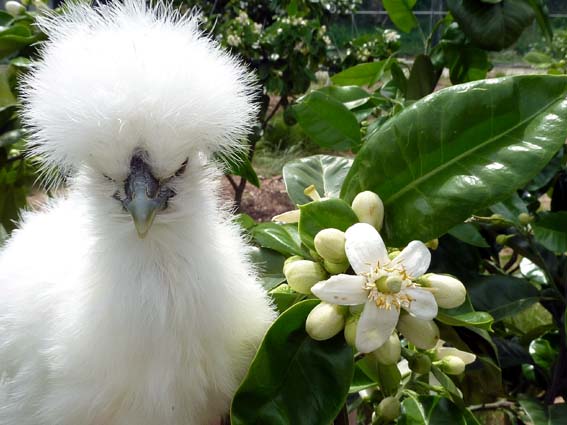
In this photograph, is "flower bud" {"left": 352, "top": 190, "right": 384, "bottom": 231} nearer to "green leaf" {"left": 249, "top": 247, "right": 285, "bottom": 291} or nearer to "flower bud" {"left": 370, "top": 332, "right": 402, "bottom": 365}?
"flower bud" {"left": 370, "top": 332, "right": 402, "bottom": 365}

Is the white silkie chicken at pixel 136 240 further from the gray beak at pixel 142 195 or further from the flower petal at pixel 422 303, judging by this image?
the flower petal at pixel 422 303

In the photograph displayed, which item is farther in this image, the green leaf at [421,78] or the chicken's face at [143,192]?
the green leaf at [421,78]

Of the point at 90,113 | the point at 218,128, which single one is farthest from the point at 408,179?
the point at 90,113

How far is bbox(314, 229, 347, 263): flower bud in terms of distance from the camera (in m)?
0.63

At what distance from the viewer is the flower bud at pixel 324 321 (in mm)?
627

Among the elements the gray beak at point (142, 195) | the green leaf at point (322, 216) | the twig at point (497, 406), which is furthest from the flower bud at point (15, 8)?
the twig at point (497, 406)

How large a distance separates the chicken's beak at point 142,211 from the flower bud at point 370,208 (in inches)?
9.5

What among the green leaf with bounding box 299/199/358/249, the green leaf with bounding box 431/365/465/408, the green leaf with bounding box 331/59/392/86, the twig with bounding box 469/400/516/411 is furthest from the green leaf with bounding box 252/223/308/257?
the green leaf with bounding box 331/59/392/86

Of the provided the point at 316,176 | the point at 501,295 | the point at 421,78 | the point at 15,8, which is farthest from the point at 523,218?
the point at 15,8

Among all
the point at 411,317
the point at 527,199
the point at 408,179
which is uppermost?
the point at 408,179

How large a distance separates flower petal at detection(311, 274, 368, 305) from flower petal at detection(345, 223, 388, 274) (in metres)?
0.01

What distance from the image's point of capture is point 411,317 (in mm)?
637

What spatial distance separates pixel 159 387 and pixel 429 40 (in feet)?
3.76

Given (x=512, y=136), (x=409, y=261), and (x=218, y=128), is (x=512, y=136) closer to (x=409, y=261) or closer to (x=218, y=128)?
(x=409, y=261)
